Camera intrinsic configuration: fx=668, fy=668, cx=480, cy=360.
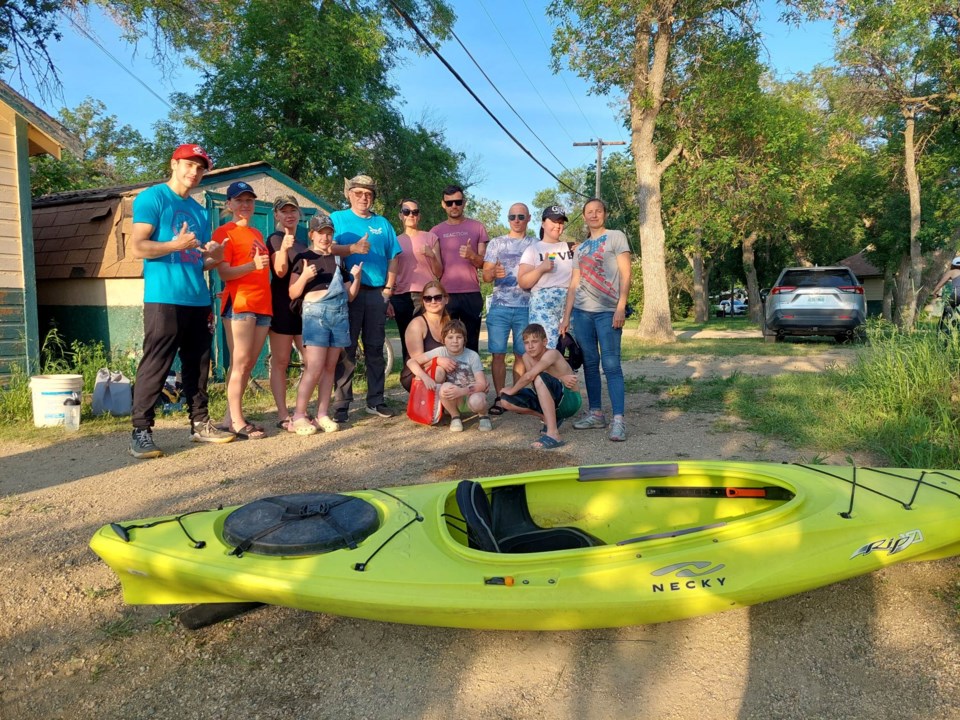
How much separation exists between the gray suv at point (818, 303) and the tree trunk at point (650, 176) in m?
2.50

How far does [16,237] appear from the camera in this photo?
7129 mm

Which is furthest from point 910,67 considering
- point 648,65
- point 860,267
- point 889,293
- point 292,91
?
point 860,267

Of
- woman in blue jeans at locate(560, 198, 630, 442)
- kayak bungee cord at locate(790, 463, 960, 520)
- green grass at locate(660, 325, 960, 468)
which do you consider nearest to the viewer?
kayak bungee cord at locate(790, 463, 960, 520)

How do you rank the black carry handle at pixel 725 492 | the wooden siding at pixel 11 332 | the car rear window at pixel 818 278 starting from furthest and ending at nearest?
the car rear window at pixel 818 278, the wooden siding at pixel 11 332, the black carry handle at pixel 725 492

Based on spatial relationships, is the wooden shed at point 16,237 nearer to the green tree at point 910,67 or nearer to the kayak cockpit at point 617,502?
the kayak cockpit at point 617,502

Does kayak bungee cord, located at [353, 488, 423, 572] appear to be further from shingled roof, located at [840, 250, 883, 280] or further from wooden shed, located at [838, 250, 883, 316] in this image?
wooden shed, located at [838, 250, 883, 316]

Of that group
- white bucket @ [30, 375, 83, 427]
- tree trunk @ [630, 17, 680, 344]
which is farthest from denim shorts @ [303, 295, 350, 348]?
tree trunk @ [630, 17, 680, 344]

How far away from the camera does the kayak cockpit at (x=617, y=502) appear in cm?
315

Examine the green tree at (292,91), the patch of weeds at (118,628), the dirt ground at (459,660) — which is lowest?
the dirt ground at (459,660)

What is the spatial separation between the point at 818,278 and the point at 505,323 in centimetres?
995

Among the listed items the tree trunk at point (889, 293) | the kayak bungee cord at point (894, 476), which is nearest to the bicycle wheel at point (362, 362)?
the kayak bungee cord at point (894, 476)

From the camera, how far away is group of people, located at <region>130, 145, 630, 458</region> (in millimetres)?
4906

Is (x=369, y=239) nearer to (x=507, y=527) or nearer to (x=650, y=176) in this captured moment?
(x=507, y=527)

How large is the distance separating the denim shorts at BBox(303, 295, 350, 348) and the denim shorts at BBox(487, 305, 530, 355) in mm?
1328
